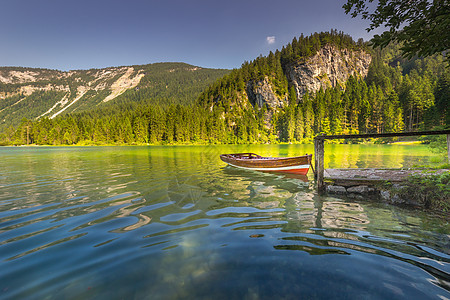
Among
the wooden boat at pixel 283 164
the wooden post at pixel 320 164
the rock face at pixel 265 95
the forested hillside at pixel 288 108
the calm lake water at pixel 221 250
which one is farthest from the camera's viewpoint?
the rock face at pixel 265 95

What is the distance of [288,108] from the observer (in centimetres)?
11956

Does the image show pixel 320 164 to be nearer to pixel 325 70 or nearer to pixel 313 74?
pixel 313 74

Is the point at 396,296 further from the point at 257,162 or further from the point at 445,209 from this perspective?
the point at 257,162

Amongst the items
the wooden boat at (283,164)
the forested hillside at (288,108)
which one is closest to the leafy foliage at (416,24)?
the wooden boat at (283,164)

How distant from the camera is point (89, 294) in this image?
293 centimetres

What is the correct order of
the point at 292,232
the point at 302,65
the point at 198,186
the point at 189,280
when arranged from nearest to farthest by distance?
1. the point at 189,280
2. the point at 292,232
3. the point at 198,186
4. the point at 302,65

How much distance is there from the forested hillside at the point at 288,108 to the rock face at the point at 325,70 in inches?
29.6

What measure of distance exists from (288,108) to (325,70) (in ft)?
219

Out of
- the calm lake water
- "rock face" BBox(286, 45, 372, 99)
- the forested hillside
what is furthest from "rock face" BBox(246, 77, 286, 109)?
the calm lake water

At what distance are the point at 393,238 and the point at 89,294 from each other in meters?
6.17

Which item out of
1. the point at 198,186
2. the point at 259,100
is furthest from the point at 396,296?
the point at 259,100

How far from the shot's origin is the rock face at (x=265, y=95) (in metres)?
141

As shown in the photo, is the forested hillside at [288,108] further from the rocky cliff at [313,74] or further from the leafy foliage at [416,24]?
the leafy foliage at [416,24]

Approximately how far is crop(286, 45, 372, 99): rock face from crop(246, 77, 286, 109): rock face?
24246 mm
